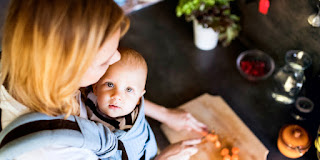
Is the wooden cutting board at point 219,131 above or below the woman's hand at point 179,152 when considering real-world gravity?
below

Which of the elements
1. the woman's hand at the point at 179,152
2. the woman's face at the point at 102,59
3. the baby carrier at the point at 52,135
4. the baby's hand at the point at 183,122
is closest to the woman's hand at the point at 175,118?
the baby's hand at the point at 183,122

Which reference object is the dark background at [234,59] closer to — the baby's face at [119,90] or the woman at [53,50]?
the baby's face at [119,90]

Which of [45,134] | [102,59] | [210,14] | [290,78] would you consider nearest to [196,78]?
[210,14]

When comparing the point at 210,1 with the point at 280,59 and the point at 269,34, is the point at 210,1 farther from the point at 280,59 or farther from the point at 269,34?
the point at 280,59

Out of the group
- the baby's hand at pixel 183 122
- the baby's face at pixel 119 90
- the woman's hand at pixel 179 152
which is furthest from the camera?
the baby's hand at pixel 183 122

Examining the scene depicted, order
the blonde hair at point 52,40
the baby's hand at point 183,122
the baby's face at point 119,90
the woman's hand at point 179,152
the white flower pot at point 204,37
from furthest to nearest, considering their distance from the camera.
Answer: the white flower pot at point 204,37
the baby's hand at point 183,122
the woman's hand at point 179,152
the baby's face at point 119,90
the blonde hair at point 52,40

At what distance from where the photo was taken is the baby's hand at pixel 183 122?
114 cm

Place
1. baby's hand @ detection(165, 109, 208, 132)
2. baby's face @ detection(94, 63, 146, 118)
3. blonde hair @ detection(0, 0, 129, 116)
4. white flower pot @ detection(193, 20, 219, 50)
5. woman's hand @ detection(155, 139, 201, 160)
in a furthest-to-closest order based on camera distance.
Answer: white flower pot @ detection(193, 20, 219, 50)
baby's hand @ detection(165, 109, 208, 132)
woman's hand @ detection(155, 139, 201, 160)
baby's face @ detection(94, 63, 146, 118)
blonde hair @ detection(0, 0, 129, 116)

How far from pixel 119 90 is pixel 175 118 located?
35cm

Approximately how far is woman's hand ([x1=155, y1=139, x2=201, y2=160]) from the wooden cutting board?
7cm

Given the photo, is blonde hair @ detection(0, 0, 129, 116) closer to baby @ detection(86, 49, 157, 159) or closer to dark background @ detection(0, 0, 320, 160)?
baby @ detection(86, 49, 157, 159)

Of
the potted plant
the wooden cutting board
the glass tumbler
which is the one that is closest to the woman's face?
the wooden cutting board

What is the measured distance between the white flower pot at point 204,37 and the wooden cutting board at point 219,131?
28 cm

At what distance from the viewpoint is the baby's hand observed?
1.14m
